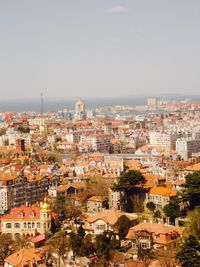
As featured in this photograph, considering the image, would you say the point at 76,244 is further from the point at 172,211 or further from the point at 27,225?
the point at 172,211

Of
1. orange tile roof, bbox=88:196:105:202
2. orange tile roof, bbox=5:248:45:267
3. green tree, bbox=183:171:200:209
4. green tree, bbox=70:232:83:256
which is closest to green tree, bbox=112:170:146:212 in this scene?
orange tile roof, bbox=88:196:105:202

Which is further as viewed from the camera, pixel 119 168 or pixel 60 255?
pixel 119 168

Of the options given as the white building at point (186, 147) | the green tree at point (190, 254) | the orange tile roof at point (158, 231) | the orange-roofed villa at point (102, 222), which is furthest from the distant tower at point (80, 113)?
the green tree at point (190, 254)

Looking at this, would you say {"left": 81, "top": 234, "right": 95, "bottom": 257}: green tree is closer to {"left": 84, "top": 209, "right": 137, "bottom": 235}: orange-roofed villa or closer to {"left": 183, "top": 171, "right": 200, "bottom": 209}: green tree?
{"left": 84, "top": 209, "right": 137, "bottom": 235}: orange-roofed villa

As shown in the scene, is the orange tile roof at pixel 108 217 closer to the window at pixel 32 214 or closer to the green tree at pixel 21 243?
the window at pixel 32 214

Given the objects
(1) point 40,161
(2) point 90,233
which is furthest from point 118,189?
(1) point 40,161

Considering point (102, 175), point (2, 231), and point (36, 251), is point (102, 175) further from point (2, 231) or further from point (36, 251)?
point (36, 251)

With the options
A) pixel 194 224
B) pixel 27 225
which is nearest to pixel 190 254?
pixel 194 224
